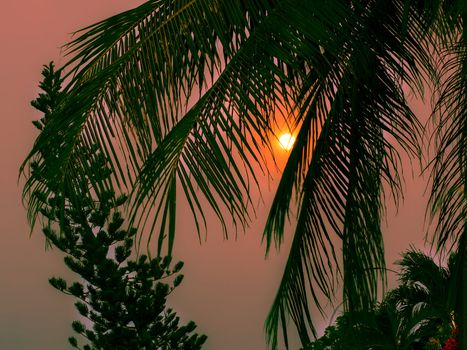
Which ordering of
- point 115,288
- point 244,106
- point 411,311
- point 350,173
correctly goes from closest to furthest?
point 244,106 → point 350,173 → point 411,311 → point 115,288

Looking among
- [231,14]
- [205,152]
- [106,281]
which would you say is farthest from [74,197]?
[106,281]

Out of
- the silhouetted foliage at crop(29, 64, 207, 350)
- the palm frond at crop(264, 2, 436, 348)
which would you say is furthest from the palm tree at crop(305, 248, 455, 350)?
the palm frond at crop(264, 2, 436, 348)

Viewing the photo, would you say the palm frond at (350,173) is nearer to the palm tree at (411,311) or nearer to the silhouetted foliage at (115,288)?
the palm tree at (411,311)

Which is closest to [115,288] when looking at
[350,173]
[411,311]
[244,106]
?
[411,311]

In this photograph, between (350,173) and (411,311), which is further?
(411,311)

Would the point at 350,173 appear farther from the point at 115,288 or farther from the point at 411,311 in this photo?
the point at 115,288

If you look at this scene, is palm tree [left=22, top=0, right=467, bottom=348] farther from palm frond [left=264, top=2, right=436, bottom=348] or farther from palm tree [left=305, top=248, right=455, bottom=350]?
palm tree [left=305, top=248, right=455, bottom=350]

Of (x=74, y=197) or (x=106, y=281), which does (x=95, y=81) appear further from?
(x=106, y=281)

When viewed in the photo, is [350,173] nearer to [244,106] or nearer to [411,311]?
[244,106]

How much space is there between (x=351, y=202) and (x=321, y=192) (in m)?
0.28

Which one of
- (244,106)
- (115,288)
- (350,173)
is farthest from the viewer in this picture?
(115,288)

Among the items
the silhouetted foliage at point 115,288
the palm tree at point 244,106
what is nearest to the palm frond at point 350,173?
the palm tree at point 244,106

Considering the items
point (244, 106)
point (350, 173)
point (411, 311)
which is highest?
point (411, 311)

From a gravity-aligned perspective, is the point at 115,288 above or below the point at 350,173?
above
